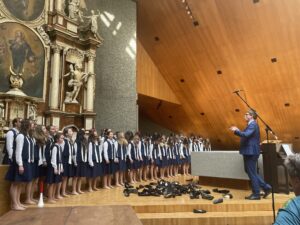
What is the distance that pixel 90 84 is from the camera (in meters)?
9.48

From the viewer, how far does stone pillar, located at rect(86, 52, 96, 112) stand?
9398 millimetres

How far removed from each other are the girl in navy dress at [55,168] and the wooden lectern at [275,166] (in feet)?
12.9

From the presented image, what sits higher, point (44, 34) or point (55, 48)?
point (44, 34)

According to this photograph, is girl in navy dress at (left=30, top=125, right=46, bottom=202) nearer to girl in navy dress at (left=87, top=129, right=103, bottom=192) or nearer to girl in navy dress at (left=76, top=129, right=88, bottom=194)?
girl in navy dress at (left=76, top=129, right=88, bottom=194)

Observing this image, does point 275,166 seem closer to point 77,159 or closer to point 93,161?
point 93,161

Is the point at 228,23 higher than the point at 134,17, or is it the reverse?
the point at 134,17

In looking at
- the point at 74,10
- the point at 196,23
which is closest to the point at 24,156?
the point at 74,10

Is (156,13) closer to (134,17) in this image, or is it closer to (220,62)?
(134,17)

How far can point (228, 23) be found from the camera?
10.3 meters

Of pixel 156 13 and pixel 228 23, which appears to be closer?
pixel 228 23

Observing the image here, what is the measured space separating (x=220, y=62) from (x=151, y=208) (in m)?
8.80

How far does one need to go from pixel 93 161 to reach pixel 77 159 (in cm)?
43

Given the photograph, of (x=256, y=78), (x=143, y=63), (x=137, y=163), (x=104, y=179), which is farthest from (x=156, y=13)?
(x=104, y=179)

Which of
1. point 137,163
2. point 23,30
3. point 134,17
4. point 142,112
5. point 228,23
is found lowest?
point 137,163
